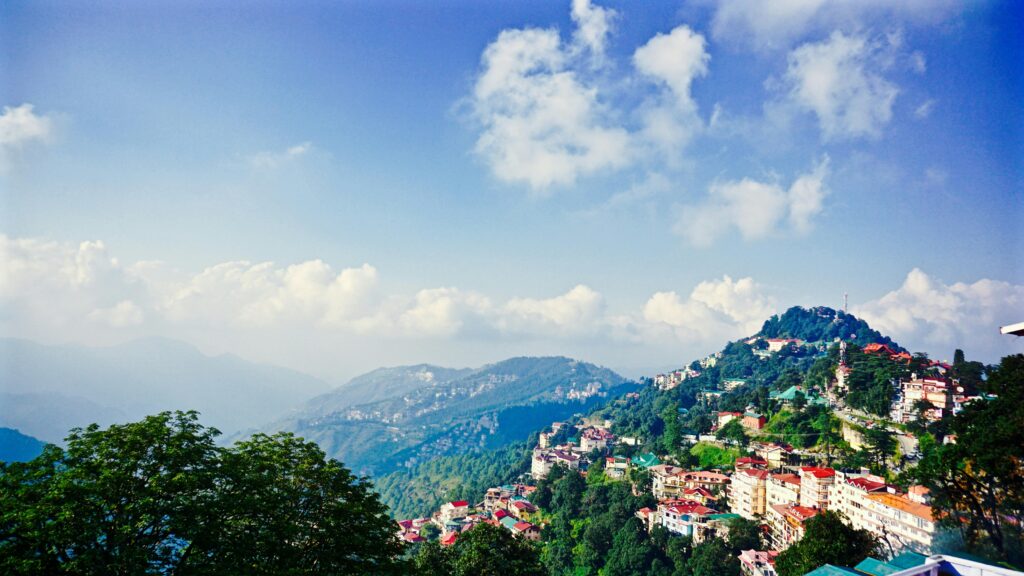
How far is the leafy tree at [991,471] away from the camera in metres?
13.9

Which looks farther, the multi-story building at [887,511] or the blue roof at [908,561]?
the multi-story building at [887,511]

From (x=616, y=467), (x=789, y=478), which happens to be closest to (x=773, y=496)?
(x=789, y=478)

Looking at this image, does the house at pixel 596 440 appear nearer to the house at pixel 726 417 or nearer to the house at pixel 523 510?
the house at pixel 726 417

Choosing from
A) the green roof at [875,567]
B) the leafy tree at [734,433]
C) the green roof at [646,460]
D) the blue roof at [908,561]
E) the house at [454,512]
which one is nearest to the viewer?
the blue roof at [908,561]

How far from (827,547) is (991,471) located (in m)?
6.44

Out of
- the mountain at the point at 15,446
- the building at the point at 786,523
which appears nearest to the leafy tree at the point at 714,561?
the building at the point at 786,523

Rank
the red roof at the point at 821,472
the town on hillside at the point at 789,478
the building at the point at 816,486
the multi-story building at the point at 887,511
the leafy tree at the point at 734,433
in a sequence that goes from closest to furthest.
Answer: the multi-story building at the point at 887,511 < the town on hillside at the point at 789,478 < the building at the point at 816,486 < the red roof at the point at 821,472 < the leafy tree at the point at 734,433

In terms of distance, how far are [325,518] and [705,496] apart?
36342 mm

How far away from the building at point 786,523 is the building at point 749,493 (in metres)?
2.35

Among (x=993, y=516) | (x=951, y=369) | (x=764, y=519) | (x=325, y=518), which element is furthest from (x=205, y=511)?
(x=951, y=369)

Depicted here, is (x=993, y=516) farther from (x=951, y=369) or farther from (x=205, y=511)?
(x=951, y=369)

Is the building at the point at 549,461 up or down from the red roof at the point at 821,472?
down

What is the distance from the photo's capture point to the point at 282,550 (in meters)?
8.20

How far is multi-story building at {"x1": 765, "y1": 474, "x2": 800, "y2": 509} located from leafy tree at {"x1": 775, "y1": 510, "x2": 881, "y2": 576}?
12.8 metres
